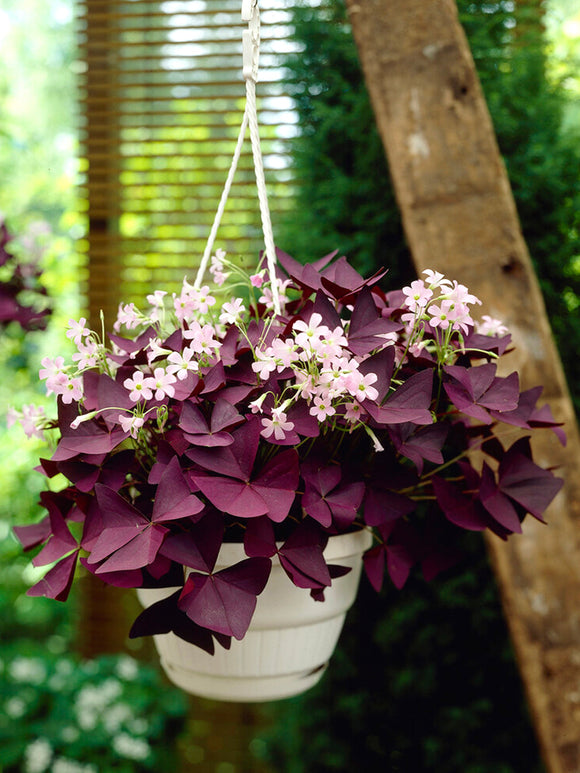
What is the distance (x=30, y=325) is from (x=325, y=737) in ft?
3.72

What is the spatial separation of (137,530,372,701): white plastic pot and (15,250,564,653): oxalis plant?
1.7 inches

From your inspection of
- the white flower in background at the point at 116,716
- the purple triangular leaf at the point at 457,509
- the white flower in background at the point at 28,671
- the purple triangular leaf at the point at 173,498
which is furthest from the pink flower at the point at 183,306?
the white flower in background at the point at 28,671

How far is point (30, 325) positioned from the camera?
141 cm

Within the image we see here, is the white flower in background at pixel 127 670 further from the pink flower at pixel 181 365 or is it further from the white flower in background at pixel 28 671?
the pink flower at pixel 181 365

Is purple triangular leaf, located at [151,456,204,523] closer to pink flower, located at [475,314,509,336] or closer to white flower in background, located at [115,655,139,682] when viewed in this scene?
pink flower, located at [475,314,509,336]

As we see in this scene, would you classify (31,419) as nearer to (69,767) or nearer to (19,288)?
(19,288)

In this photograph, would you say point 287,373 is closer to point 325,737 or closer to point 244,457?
point 244,457

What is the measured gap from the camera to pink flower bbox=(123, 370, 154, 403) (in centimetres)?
62

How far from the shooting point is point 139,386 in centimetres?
62

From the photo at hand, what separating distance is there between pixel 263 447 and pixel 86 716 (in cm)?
143

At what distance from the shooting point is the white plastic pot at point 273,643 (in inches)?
28.4

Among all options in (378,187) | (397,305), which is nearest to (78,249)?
(378,187)

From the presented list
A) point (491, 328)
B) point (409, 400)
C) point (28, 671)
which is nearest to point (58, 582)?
point (409, 400)

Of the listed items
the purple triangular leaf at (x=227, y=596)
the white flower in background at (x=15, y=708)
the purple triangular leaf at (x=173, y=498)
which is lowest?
the white flower in background at (x=15, y=708)
